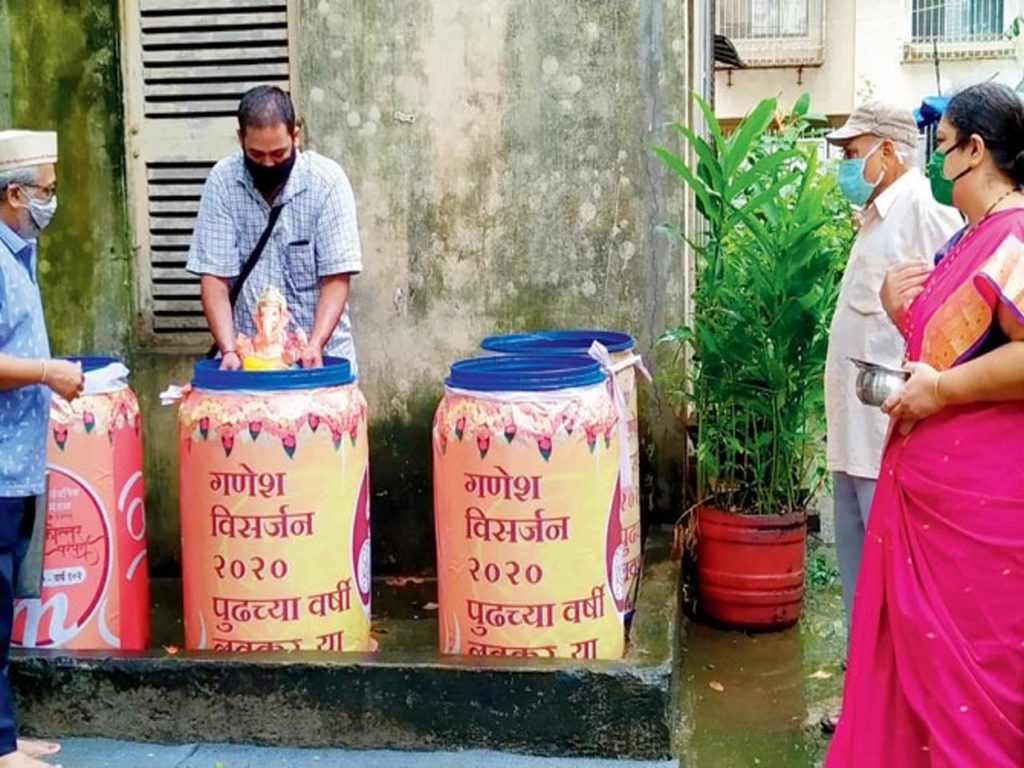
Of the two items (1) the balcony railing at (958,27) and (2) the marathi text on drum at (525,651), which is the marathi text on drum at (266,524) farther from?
(1) the balcony railing at (958,27)

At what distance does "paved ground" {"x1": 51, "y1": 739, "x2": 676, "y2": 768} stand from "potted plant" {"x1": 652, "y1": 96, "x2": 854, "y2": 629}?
137cm

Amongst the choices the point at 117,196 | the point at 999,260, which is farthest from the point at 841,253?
the point at 117,196

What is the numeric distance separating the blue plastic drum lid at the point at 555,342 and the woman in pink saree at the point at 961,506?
155cm

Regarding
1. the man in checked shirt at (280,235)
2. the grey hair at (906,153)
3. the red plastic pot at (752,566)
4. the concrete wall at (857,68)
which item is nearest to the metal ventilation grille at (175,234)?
the man in checked shirt at (280,235)

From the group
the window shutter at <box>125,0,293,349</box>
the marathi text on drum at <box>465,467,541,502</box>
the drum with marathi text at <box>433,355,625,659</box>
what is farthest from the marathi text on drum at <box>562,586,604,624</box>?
the window shutter at <box>125,0,293,349</box>

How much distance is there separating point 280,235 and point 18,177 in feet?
3.26

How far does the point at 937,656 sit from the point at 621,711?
107cm

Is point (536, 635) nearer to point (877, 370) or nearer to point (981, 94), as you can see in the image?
point (877, 370)

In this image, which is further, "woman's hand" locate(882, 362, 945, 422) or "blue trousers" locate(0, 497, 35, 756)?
"blue trousers" locate(0, 497, 35, 756)

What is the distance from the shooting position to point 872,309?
3.91 metres

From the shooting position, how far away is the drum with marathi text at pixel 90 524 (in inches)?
156

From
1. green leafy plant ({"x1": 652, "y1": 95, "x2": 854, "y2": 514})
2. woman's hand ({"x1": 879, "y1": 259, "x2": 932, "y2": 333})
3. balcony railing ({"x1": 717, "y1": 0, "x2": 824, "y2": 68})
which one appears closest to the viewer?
woman's hand ({"x1": 879, "y1": 259, "x2": 932, "y2": 333})

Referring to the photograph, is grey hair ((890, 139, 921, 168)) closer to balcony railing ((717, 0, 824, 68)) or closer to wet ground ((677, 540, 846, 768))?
wet ground ((677, 540, 846, 768))

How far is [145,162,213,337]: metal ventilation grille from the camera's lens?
17.0 ft
